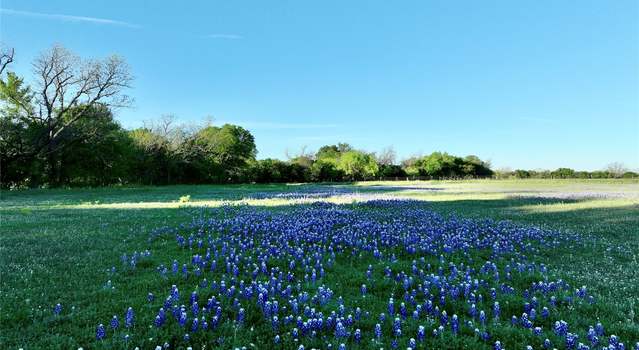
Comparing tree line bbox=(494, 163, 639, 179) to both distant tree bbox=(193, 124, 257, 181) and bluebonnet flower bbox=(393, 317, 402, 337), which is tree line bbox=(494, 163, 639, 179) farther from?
bluebonnet flower bbox=(393, 317, 402, 337)

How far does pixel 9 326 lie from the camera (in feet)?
14.7

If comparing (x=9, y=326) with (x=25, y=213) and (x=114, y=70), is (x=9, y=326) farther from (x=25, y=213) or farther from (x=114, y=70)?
(x=114, y=70)

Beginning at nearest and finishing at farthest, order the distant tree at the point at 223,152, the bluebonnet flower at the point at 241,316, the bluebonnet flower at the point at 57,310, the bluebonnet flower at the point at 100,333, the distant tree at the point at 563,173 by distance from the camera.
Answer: the bluebonnet flower at the point at 100,333 < the bluebonnet flower at the point at 241,316 < the bluebonnet flower at the point at 57,310 < the distant tree at the point at 223,152 < the distant tree at the point at 563,173

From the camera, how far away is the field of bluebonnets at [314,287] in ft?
14.3

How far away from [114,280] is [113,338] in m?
2.37


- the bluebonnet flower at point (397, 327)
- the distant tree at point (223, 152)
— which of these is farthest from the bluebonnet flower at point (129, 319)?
the distant tree at point (223, 152)

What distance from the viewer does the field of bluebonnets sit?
14.3ft

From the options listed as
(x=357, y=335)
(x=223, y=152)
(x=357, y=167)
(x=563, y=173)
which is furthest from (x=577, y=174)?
(x=357, y=335)

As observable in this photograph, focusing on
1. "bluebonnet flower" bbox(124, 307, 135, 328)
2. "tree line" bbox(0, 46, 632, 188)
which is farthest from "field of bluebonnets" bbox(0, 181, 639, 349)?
"tree line" bbox(0, 46, 632, 188)

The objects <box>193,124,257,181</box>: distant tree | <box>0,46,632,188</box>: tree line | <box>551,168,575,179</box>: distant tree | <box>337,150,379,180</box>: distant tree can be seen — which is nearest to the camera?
<box>0,46,632,188</box>: tree line

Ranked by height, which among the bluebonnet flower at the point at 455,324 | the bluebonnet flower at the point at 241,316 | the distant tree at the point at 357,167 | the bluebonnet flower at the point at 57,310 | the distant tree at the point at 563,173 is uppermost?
the distant tree at the point at 357,167

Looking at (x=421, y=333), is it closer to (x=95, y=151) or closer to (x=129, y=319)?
Answer: (x=129, y=319)

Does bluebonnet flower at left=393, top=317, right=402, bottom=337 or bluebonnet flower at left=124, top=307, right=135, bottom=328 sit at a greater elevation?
bluebonnet flower at left=124, top=307, right=135, bottom=328

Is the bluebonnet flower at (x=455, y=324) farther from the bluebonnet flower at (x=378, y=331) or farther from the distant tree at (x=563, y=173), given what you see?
the distant tree at (x=563, y=173)
